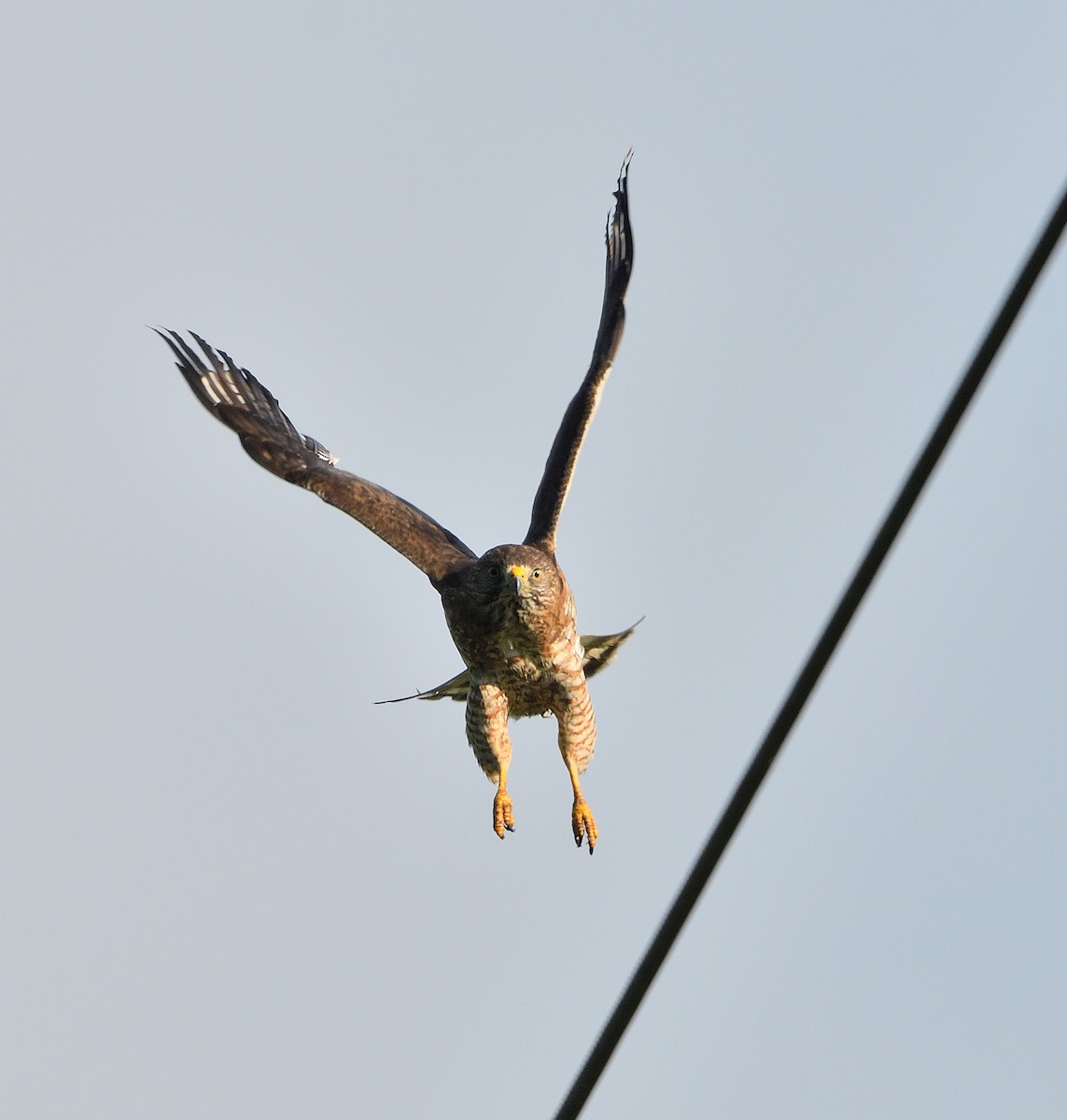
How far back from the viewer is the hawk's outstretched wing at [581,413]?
42.3 feet

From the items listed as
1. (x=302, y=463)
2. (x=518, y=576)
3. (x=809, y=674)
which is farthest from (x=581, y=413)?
(x=809, y=674)

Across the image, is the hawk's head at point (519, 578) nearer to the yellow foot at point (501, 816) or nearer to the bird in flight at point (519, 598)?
the bird in flight at point (519, 598)

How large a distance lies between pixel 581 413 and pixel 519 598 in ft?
6.43

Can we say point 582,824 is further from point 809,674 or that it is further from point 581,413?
point 809,674

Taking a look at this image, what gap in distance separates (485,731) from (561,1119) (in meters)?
7.64

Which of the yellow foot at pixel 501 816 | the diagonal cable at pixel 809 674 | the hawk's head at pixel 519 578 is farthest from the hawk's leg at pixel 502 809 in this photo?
the diagonal cable at pixel 809 674

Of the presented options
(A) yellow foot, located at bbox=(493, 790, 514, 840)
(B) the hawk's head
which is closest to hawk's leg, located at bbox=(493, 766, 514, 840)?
(A) yellow foot, located at bbox=(493, 790, 514, 840)

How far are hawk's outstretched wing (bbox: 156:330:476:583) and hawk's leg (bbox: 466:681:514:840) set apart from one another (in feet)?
3.27

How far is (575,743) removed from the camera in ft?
41.2

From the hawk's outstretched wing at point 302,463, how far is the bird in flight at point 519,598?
16 mm

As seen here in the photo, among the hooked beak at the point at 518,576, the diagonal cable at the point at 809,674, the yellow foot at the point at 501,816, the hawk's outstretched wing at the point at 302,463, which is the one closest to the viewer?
the diagonal cable at the point at 809,674

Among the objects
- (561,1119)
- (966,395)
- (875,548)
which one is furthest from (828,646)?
(561,1119)

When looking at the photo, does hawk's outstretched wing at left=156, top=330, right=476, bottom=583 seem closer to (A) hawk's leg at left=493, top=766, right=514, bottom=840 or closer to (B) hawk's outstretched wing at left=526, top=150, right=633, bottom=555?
(B) hawk's outstretched wing at left=526, top=150, right=633, bottom=555

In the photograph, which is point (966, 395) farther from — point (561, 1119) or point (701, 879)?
point (561, 1119)
